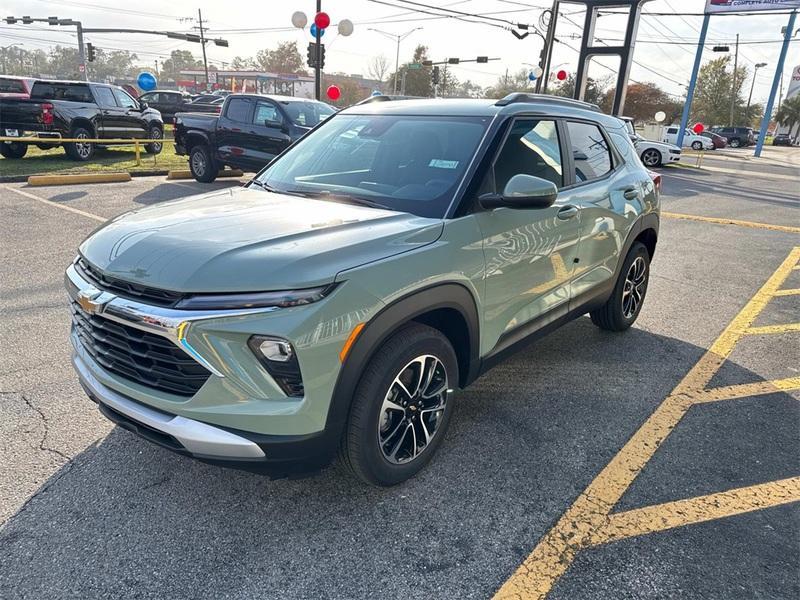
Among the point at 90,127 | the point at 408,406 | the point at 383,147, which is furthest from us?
the point at 90,127

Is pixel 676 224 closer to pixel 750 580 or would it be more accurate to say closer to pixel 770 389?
pixel 770 389

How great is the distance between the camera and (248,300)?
2.07 m

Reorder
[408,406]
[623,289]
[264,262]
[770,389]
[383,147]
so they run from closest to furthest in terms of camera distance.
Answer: [264,262] < [408,406] < [383,147] < [770,389] < [623,289]

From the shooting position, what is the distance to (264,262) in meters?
2.16

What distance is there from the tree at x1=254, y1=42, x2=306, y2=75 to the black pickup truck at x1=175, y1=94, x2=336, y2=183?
90.7 meters

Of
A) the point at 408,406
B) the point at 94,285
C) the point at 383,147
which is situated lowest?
the point at 408,406

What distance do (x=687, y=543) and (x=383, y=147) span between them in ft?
8.50

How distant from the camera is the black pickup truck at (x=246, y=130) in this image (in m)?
10.7

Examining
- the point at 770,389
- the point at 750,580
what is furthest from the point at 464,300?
the point at 770,389

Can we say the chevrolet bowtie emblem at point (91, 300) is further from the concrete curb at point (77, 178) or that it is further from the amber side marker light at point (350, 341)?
the concrete curb at point (77, 178)

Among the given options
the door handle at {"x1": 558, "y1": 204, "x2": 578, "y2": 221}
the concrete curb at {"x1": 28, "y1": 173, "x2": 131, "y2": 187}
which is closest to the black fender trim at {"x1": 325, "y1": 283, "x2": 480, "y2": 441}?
the door handle at {"x1": 558, "y1": 204, "x2": 578, "y2": 221}

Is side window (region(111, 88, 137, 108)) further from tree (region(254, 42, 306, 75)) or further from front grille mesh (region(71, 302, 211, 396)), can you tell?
tree (region(254, 42, 306, 75))

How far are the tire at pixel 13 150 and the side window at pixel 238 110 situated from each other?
655 centimetres

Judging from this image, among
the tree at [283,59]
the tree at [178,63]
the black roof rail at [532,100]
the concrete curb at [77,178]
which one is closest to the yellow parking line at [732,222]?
the black roof rail at [532,100]
